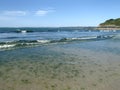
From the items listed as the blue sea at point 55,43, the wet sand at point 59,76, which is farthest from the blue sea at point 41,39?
the wet sand at point 59,76

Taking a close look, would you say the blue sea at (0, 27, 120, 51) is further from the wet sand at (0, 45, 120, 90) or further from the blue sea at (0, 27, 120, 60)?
the wet sand at (0, 45, 120, 90)

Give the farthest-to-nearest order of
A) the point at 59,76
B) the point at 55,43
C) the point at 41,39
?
the point at 41,39, the point at 55,43, the point at 59,76

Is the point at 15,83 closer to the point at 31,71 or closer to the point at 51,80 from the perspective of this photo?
the point at 51,80

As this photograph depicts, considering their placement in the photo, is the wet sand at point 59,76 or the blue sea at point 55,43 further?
the blue sea at point 55,43

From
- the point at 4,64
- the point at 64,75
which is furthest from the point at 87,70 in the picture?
the point at 4,64

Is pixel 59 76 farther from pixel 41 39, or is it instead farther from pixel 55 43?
pixel 41 39

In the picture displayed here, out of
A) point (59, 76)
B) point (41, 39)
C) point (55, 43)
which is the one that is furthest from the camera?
point (41, 39)

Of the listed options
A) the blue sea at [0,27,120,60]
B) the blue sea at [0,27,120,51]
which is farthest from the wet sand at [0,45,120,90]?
the blue sea at [0,27,120,51]

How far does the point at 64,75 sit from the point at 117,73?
318 centimetres

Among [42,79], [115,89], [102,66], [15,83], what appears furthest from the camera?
[102,66]

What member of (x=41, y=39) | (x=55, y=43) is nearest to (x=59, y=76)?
(x=55, y=43)

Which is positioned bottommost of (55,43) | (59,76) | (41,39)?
(41,39)

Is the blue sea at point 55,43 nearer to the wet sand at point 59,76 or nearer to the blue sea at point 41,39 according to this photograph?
the blue sea at point 41,39

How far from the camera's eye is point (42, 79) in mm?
11805
